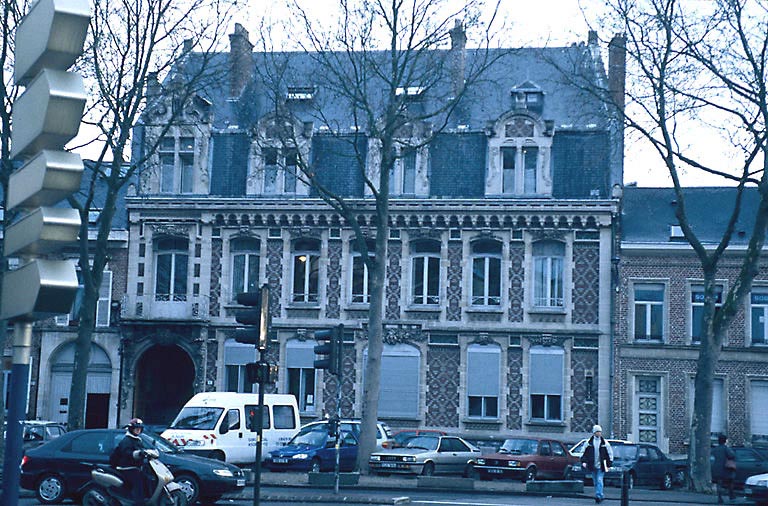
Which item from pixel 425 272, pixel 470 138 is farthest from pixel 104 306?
pixel 470 138

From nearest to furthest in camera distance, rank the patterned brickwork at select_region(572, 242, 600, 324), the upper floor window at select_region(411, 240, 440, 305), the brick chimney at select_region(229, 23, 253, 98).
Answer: the patterned brickwork at select_region(572, 242, 600, 324), the upper floor window at select_region(411, 240, 440, 305), the brick chimney at select_region(229, 23, 253, 98)

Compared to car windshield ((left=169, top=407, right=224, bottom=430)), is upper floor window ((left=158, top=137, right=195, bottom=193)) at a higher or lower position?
higher

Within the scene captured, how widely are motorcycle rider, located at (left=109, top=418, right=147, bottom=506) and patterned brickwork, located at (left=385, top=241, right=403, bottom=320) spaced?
2406cm

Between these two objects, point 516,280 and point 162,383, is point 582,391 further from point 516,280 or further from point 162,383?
point 162,383

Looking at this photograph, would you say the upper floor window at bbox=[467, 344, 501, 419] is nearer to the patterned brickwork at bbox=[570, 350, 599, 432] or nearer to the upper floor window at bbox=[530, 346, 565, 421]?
the upper floor window at bbox=[530, 346, 565, 421]

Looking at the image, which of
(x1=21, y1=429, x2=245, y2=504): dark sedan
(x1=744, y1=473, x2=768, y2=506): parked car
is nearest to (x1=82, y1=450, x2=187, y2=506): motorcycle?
(x1=21, y1=429, x2=245, y2=504): dark sedan

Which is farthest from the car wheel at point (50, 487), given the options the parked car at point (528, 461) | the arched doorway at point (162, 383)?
the arched doorway at point (162, 383)

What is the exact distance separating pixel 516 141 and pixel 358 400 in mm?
11051

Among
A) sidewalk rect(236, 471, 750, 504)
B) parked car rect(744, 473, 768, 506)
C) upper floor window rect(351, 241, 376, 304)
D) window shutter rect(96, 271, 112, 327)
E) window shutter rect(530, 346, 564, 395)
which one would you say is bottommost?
sidewalk rect(236, 471, 750, 504)

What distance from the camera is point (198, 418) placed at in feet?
101

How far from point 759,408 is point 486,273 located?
418 inches

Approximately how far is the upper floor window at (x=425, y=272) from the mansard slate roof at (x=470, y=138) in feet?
6.53

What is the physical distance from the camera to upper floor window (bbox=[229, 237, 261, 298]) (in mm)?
42750

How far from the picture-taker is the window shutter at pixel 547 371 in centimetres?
4012
